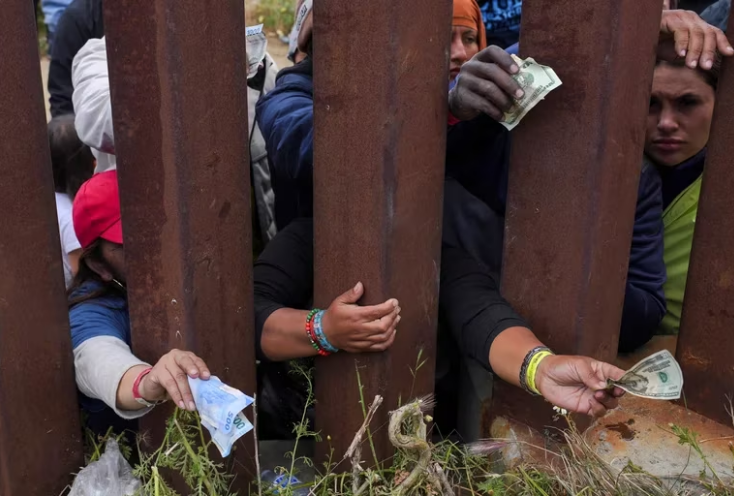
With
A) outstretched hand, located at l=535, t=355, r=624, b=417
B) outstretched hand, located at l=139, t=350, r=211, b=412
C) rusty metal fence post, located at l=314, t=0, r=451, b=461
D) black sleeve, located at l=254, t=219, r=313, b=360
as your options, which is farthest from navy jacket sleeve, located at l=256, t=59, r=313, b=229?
outstretched hand, located at l=535, t=355, r=624, b=417

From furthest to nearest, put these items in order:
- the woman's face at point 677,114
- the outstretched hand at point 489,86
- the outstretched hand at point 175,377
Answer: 1. the woman's face at point 677,114
2. the outstretched hand at point 489,86
3. the outstretched hand at point 175,377

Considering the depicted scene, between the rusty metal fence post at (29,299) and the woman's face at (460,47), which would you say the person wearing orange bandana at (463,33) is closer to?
the woman's face at (460,47)

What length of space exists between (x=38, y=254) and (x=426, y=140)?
0.90m

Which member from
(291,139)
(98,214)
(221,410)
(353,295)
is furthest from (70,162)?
(221,410)

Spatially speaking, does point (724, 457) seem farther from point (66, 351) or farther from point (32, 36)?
point (32, 36)

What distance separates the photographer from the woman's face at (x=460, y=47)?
306 cm

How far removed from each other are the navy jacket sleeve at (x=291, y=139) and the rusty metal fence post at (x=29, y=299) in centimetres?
75

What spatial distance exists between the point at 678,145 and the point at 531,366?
3.40 feet

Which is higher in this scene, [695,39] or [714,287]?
[695,39]

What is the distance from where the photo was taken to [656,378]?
178cm

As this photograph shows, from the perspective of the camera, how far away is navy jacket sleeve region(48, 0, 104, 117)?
14.0 ft

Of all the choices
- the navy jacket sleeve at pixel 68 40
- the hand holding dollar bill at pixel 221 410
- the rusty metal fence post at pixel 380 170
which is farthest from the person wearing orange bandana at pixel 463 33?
the navy jacket sleeve at pixel 68 40

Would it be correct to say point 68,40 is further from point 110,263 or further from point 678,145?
point 678,145

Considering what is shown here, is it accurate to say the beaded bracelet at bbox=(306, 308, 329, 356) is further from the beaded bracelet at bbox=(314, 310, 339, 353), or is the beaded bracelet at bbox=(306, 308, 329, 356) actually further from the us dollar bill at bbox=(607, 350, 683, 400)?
the us dollar bill at bbox=(607, 350, 683, 400)
